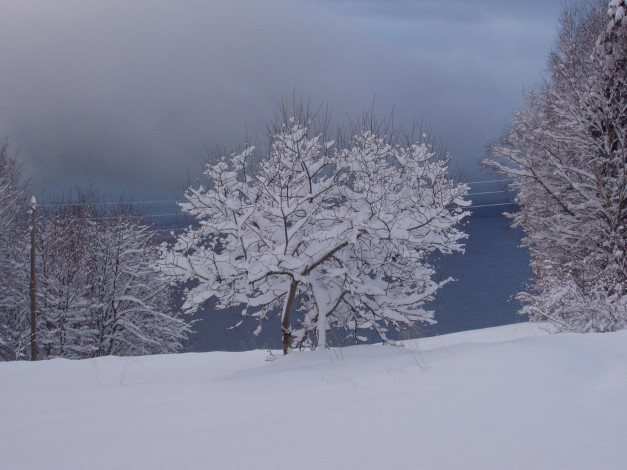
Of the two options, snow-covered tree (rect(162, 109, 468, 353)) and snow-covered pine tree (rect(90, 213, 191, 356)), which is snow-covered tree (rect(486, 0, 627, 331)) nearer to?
snow-covered tree (rect(162, 109, 468, 353))

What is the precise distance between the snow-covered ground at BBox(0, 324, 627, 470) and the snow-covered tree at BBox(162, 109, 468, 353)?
376 cm

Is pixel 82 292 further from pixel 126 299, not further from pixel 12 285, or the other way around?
pixel 12 285

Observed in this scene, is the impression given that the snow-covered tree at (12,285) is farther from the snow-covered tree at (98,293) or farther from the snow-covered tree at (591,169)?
the snow-covered tree at (591,169)

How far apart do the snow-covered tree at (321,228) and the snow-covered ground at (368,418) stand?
12.3 ft

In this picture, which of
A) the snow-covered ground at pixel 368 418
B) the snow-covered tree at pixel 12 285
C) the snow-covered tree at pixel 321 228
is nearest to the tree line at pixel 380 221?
the snow-covered tree at pixel 321 228

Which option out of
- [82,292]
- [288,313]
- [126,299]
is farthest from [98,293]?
[288,313]

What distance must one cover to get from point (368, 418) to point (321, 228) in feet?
23.1

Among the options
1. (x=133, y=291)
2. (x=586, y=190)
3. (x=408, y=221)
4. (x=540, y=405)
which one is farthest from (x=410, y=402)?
(x=133, y=291)

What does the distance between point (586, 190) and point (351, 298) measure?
912cm

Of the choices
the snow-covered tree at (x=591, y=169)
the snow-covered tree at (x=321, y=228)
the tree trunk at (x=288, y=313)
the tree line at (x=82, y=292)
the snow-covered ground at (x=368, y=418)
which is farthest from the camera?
the tree line at (x=82, y=292)

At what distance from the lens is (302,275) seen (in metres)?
9.89

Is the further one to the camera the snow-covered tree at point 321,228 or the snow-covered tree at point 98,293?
the snow-covered tree at point 98,293

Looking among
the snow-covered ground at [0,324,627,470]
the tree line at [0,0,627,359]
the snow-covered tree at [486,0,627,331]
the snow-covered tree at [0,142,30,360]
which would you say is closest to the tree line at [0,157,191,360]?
the snow-covered tree at [0,142,30,360]

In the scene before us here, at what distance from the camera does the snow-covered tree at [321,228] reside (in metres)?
9.48
